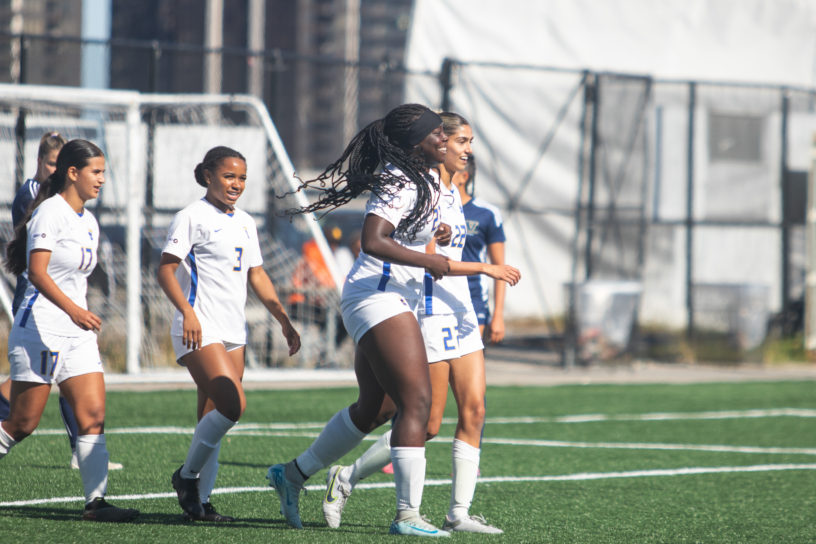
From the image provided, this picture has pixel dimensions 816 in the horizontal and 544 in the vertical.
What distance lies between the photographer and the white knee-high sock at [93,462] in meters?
5.59

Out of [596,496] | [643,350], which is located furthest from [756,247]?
[596,496]

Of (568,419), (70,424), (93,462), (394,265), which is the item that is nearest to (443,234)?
(394,265)

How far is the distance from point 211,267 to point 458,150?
142 centimetres

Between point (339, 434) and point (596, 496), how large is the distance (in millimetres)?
2189

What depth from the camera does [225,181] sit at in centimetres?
599

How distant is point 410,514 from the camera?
528 centimetres

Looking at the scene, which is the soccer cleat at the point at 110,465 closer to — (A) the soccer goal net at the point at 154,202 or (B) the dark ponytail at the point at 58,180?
(B) the dark ponytail at the point at 58,180

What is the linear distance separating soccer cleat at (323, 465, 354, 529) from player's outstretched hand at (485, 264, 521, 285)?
4.26ft

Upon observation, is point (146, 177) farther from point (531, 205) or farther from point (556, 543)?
point (556, 543)

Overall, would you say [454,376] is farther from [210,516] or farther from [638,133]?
[638,133]

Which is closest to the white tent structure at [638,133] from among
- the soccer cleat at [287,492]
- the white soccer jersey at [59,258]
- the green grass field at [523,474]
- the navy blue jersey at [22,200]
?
the green grass field at [523,474]

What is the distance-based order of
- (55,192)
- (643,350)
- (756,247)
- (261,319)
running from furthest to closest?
1. (756,247)
2. (643,350)
3. (261,319)
4. (55,192)

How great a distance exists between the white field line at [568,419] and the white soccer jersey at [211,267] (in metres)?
3.63

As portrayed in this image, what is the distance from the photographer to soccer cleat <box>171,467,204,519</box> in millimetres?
5789
